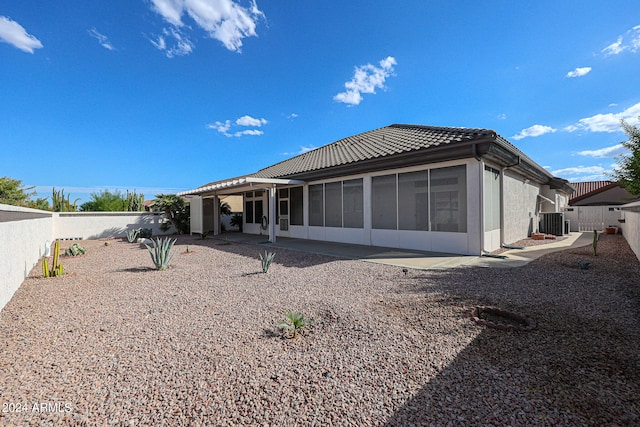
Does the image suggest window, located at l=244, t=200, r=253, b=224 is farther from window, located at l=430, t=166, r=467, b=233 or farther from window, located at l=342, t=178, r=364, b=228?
window, located at l=430, t=166, r=467, b=233

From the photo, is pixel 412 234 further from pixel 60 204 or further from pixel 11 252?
pixel 60 204

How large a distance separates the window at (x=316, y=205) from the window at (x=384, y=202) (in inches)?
110

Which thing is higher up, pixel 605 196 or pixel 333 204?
pixel 605 196

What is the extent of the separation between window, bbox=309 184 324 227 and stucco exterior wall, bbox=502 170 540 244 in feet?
22.8

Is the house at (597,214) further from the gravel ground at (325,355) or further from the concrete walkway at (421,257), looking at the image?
the gravel ground at (325,355)

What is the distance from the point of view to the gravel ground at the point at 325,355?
2.11 meters

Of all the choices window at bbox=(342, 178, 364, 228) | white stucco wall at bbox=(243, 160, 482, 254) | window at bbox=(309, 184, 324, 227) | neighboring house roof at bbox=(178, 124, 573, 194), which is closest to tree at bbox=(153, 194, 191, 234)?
neighboring house roof at bbox=(178, 124, 573, 194)

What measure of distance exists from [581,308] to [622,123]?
11977 millimetres

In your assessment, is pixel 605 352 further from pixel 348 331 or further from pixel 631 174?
pixel 631 174

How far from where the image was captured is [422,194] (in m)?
9.19

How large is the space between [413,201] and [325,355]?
291 inches

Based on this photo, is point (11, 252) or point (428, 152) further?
point (428, 152)

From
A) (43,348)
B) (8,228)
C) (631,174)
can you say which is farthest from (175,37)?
(631,174)

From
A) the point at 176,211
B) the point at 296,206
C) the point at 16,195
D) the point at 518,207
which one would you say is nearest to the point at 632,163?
the point at 518,207
